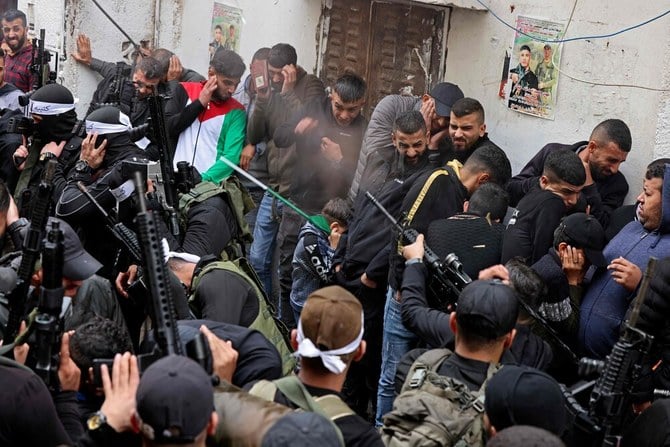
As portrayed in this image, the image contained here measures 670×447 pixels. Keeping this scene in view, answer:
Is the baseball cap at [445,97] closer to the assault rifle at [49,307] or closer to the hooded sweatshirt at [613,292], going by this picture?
the hooded sweatshirt at [613,292]

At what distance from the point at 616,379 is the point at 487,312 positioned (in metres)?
0.55

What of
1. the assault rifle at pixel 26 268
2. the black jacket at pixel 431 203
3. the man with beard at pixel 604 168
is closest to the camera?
the assault rifle at pixel 26 268

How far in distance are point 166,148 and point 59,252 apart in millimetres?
2880

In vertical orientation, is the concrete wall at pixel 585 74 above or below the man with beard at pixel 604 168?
above

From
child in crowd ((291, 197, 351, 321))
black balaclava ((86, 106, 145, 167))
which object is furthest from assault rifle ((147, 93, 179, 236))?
child in crowd ((291, 197, 351, 321))

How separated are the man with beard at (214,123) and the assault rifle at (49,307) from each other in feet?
14.0

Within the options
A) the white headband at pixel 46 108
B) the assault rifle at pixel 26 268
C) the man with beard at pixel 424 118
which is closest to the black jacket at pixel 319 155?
the man with beard at pixel 424 118

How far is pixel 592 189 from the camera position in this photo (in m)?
6.11

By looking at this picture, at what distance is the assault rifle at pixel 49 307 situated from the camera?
149 inches

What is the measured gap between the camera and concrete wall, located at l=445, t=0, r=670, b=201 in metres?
6.19

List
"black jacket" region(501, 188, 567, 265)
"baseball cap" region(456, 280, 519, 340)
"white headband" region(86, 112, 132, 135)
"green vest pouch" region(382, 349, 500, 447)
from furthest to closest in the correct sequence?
"white headband" region(86, 112, 132, 135) → "black jacket" region(501, 188, 567, 265) → "baseball cap" region(456, 280, 519, 340) → "green vest pouch" region(382, 349, 500, 447)

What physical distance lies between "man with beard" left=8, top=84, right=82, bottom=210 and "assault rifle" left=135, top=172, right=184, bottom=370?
10.8ft

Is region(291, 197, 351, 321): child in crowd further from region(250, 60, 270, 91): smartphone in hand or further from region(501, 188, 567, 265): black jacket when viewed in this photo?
region(250, 60, 270, 91): smartphone in hand

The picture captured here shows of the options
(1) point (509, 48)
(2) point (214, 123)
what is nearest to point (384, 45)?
(1) point (509, 48)
